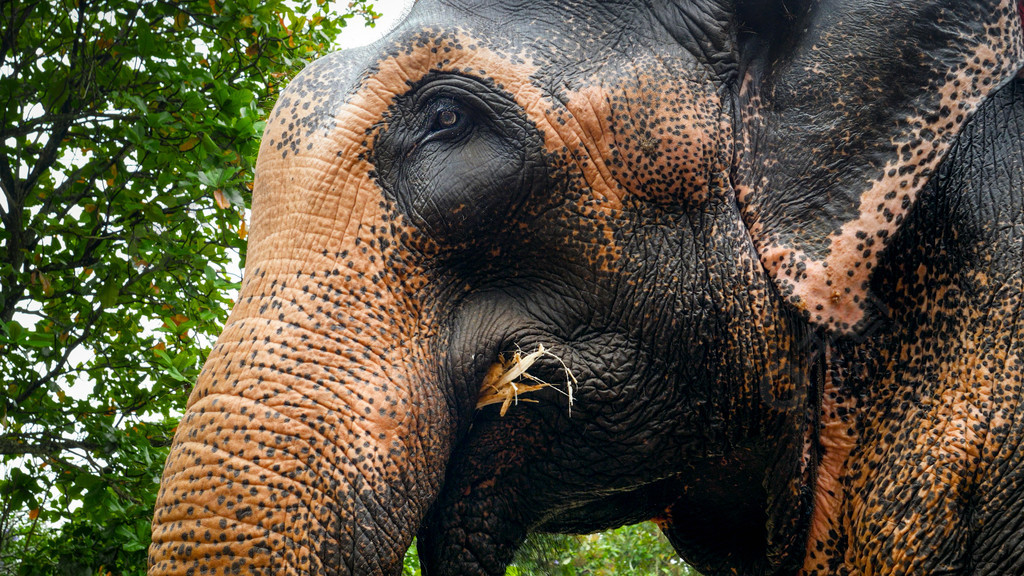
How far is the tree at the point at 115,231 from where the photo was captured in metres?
3.48

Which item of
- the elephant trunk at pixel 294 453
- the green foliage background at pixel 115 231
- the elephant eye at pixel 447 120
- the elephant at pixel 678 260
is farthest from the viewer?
the green foliage background at pixel 115 231

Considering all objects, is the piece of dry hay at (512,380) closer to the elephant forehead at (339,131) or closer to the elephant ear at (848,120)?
the elephant forehead at (339,131)

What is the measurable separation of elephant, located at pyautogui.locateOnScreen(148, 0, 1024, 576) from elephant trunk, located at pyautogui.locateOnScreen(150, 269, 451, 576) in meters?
0.01

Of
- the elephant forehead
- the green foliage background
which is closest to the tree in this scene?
the green foliage background

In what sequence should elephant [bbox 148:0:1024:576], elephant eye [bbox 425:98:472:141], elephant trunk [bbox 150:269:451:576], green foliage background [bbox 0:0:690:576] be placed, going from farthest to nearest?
green foliage background [bbox 0:0:690:576] < elephant eye [bbox 425:98:472:141] < elephant [bbox 148:0:1024:576] < elephant trunk [bbox 150:269:451:576]

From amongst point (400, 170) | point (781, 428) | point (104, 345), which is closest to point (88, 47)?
point (104, 345)

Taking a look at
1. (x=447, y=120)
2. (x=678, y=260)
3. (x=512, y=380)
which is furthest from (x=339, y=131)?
(x=678, y=260)

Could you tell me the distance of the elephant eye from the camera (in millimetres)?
1834

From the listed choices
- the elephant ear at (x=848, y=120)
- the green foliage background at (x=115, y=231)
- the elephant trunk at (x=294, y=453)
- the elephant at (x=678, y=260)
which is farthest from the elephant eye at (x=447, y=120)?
Answer: the green foliage background at (x=115, y=231)

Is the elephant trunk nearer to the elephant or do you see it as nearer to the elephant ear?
the elephant

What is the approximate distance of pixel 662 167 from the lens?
185 centimetres

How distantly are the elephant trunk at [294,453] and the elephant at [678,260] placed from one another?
1 cm

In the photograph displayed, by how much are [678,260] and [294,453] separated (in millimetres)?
852

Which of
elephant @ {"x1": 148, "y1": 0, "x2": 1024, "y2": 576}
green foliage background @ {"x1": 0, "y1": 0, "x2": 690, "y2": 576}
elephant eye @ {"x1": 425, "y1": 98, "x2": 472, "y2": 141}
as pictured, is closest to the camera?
elephant @ {"x1": 148, "y1": 0, "x2": 1024, "y2": 576}
